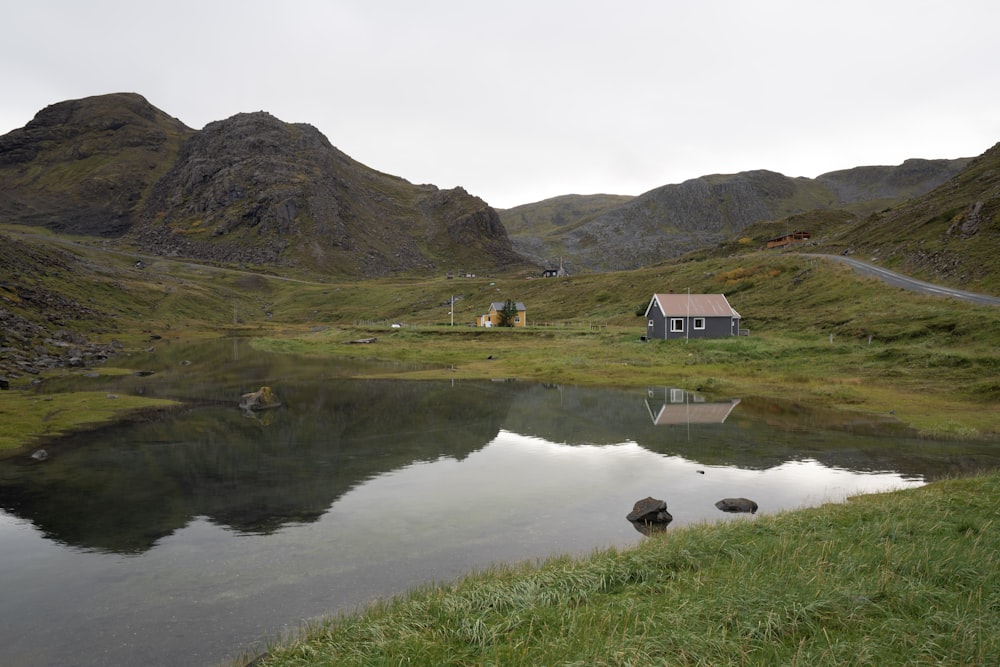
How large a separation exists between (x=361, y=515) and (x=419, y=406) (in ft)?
77.5

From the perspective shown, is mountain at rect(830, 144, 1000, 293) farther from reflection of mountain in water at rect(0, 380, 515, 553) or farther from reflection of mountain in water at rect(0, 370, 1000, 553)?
reflection of mountain in water at rect(0, 380, 515, 553)

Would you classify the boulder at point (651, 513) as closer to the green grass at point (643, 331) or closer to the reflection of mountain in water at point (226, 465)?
the reflection of mountain in water at point (226, 465)

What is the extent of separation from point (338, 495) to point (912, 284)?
86348 mm

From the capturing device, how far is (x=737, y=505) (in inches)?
827

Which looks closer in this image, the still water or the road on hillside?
the still water

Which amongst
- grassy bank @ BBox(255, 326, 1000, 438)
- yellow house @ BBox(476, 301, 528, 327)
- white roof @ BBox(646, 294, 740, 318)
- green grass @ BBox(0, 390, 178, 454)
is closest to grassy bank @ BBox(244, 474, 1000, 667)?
grassy bank @ BBox(255, 326, 1000, 438)

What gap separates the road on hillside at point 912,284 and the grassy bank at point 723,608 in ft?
219

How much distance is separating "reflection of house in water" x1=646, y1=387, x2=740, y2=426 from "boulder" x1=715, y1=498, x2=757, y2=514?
1525cm

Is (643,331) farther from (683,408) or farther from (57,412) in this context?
(57,412)

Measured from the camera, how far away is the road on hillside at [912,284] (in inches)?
2594

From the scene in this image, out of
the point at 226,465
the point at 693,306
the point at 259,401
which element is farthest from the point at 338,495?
the point at 693,306

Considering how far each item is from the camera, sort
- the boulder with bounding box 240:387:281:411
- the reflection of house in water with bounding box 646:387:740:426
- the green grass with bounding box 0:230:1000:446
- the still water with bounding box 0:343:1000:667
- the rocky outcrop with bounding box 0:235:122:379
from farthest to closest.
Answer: the rocky outcrop with bounding box 0:235:122:379 → the green grass with bounding box 0:230:1000:446 → the boulder with bounding box 240:387:281:411 → the reflection of house in water with bounding box 646:387:740:426 → the still water with bounding box 0:343:1000:667

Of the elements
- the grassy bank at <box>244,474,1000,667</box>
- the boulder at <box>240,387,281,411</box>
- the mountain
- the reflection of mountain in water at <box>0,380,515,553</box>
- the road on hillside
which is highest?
the mountain

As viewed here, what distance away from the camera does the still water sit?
47.1 feet
